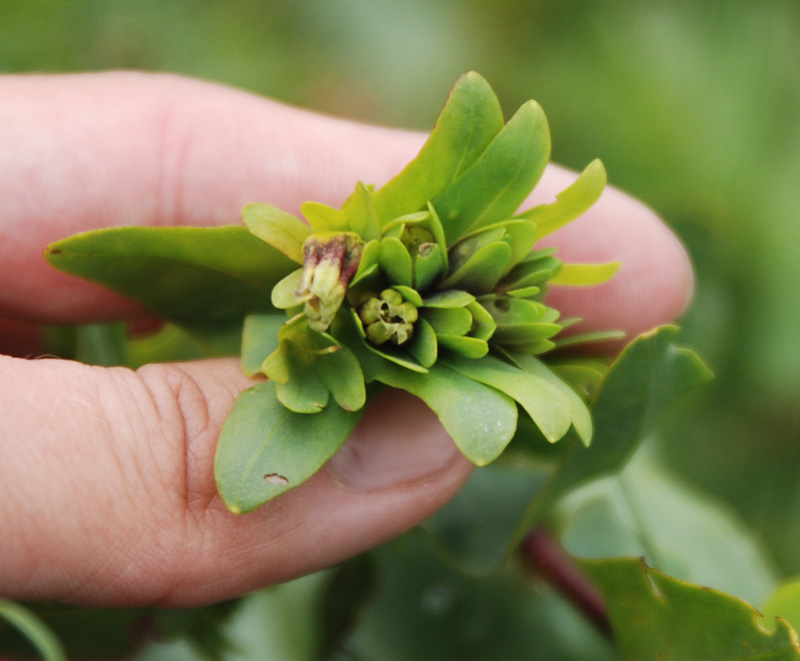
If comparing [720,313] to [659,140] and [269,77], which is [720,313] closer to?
[659,140]

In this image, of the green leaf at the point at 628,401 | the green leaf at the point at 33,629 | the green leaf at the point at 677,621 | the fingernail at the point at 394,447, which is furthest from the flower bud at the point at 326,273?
the green leaf at the point at 33,629

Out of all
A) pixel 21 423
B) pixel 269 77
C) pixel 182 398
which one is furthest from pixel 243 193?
pixel 269 77

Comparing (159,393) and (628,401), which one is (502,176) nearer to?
(628,401)

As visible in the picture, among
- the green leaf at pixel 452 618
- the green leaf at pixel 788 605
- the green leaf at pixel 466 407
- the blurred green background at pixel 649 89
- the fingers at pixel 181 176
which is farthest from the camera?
the blurred green background at pixel 649 89

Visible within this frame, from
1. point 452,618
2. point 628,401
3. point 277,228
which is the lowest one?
point 452,618

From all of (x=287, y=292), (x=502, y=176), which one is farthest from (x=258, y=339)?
(x=502, y=176)

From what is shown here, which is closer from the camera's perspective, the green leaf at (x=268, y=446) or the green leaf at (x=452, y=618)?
the green leaf at (x=268, y=446)

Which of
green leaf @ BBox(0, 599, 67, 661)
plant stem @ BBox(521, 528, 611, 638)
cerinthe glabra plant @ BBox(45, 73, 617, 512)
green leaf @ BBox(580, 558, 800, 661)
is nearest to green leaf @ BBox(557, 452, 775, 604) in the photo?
plant stem @ BBox(521, 528, 611, 638)

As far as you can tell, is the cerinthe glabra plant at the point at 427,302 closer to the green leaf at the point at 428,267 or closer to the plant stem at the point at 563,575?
the green leaf at the point at 428,267
